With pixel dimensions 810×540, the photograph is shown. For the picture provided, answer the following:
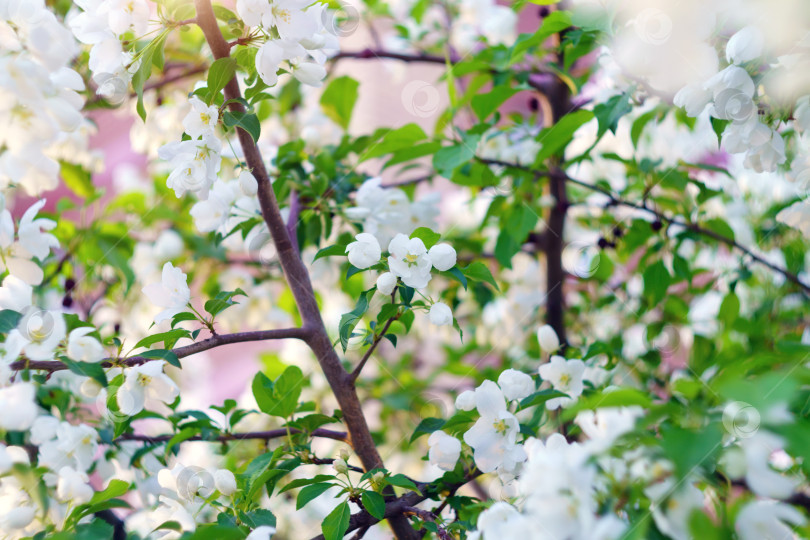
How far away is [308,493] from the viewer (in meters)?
0.60

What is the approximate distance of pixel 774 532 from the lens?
0.40 meters

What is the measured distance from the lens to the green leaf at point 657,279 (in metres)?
0.97

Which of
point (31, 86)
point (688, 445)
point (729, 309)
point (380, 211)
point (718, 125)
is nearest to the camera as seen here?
point (688, 445)

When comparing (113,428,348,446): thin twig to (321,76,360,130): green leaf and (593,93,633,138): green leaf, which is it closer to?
(593,93,633,138): green leaf

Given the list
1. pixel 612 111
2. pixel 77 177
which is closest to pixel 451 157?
pixel 612 111

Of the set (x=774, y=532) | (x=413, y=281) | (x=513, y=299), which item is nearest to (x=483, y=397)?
(x=413, y=281)

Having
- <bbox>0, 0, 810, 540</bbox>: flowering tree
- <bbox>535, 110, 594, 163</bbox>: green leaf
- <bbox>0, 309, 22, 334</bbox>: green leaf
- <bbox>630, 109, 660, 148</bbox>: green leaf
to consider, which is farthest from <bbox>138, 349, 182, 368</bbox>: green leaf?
<bbox>630, 109, 660, 148</bbox>: green leaf

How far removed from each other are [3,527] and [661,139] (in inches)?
54.7

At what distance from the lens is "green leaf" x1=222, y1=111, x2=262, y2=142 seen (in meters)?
0.59

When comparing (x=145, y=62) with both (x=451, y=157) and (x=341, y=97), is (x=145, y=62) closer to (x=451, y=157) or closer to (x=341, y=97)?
(x=451, y=157)

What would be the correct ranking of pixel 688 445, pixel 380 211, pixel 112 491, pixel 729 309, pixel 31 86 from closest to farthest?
pixel 688 445, pixel 31 86, pixel 112 491, pixel 380 211, pixel 729 309

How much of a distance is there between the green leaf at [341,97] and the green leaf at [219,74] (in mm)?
552

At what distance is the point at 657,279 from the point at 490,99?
372 mm

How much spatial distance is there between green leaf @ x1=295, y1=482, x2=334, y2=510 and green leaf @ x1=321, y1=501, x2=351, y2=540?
25 mm
